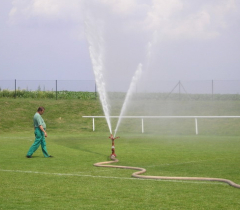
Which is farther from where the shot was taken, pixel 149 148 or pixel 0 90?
pixel 0 90

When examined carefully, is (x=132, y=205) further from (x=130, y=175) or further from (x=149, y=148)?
(x=149, y=148)

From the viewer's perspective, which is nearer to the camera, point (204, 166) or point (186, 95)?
point (204, 166)

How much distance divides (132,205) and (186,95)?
39.7 m

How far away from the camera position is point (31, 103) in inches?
1698

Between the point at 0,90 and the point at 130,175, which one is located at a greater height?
the point at 0,90

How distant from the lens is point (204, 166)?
572 inches

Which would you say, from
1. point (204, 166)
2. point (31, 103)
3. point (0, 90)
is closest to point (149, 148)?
point (204, 166)

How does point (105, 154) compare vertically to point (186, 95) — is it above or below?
below

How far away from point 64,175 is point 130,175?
1.67 m

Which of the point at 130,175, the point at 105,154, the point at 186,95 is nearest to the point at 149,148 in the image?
the point at 105,154

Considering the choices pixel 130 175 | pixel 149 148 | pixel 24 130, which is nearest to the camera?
pixel 130 175

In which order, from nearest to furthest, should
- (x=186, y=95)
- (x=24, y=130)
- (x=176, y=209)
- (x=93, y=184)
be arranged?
(x=176, y=209) < (x=93, y=184) < (x=24, y=130) < (x=186, y=95)

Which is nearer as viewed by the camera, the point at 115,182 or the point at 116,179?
the point at 115,182

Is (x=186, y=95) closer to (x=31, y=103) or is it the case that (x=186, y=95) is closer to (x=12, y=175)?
(x=31, y=103)
